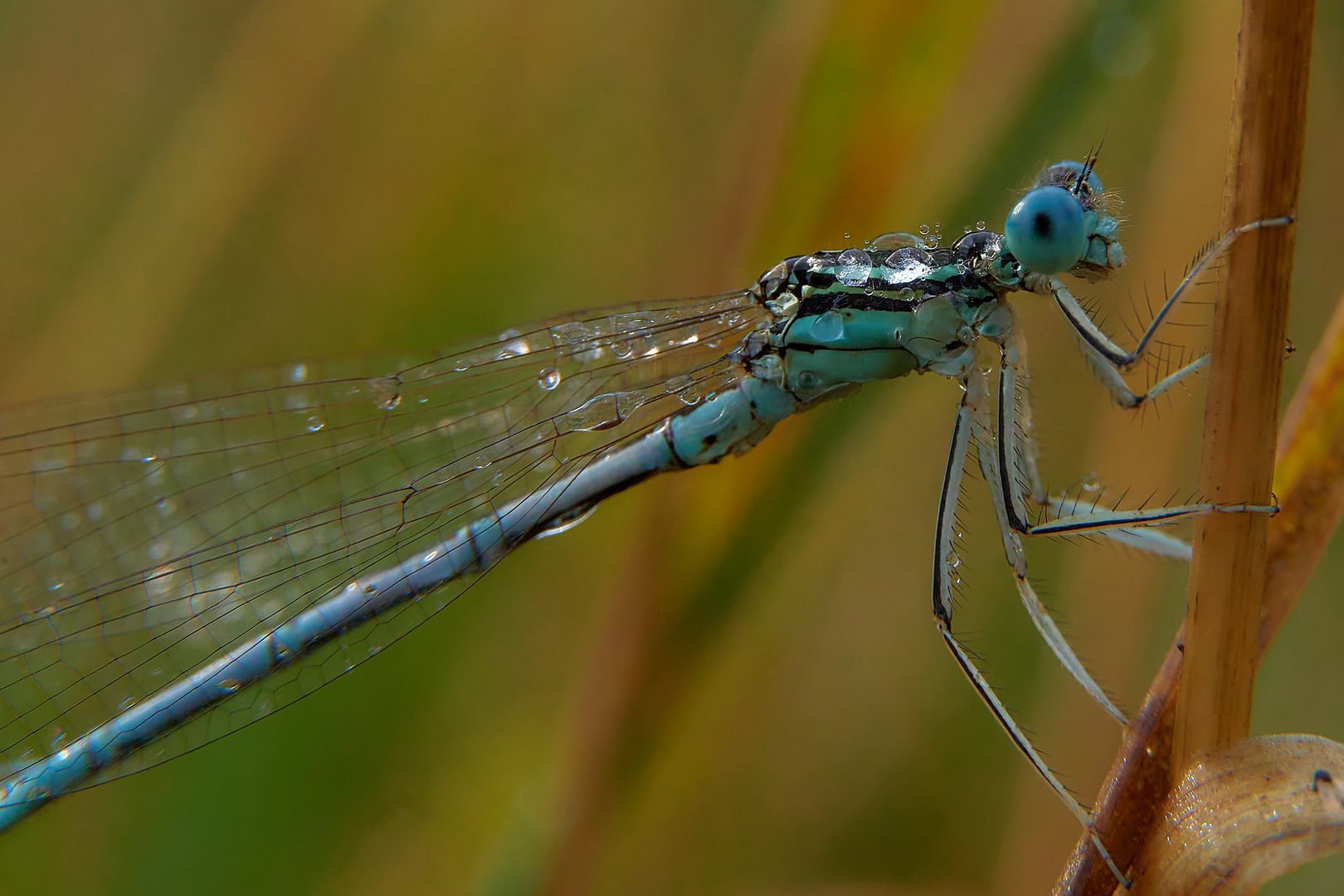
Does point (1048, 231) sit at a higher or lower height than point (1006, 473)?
higher

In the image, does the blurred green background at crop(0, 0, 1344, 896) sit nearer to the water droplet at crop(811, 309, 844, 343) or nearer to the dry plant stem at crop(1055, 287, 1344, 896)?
the water droplet at crop(811, 309, 844, 343)

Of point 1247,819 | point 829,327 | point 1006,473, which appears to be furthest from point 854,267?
point 1247,819

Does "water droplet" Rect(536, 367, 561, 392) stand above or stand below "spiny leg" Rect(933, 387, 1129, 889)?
above

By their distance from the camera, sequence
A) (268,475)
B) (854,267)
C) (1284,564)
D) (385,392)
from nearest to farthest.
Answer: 1. (1284,564)
2. (854,267)
3. (385,392)
4. (268,475)

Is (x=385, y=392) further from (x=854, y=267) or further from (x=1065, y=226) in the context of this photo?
(x=1065, y=226)

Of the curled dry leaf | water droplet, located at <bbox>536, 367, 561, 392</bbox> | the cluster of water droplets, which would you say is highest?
water droplet, located at <bbox>536, 367, 561, 392</bbox>

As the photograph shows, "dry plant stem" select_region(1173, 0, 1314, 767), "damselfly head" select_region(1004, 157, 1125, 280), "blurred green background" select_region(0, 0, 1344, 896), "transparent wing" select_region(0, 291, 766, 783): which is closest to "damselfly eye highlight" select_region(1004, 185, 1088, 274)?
"damselfly head" select_region(1004, 157, 1125, 280)
